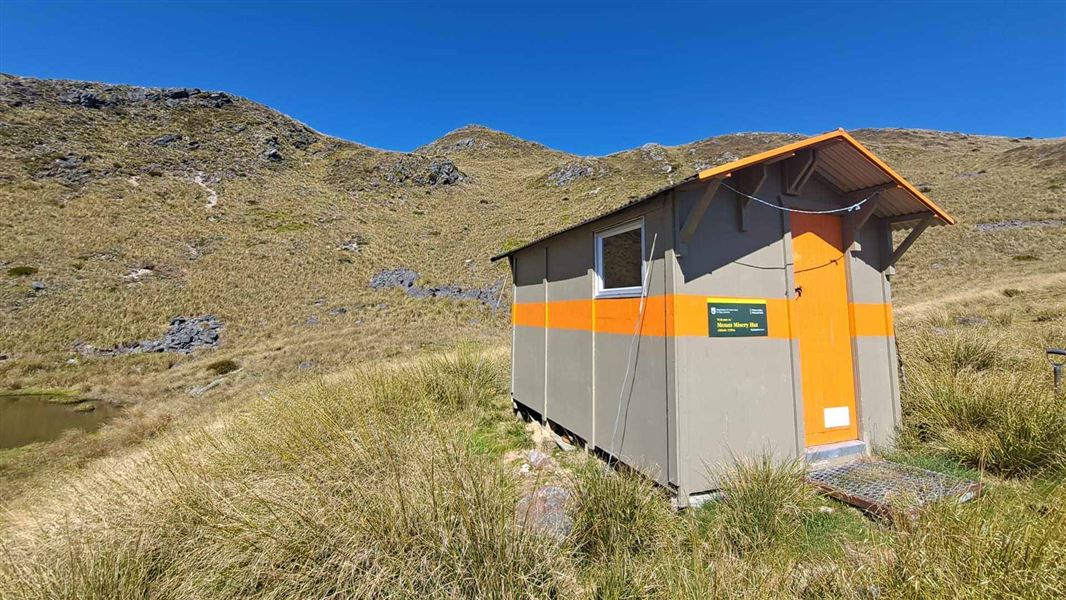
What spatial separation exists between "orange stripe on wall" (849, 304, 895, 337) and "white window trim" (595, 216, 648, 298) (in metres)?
3.16

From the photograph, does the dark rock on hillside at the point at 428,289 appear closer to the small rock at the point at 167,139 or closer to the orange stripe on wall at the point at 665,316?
the orange stripe on wall at the point at 665,316

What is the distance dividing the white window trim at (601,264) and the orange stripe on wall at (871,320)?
3.16 m

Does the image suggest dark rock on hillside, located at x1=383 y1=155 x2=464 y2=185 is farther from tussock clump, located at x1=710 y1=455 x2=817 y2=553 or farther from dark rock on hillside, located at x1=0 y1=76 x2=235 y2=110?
tussock clump, located at x1=710 y1=455 x2=817 y2=553

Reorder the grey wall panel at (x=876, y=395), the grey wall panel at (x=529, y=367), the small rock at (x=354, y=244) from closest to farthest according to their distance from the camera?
the grey wall panel at (x=876, y=395) < the grey wall panel at (x=529, y=367) < the small rock at (x=354, y=244)

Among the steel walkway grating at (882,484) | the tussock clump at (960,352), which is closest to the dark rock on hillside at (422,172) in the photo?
the tussock clump at (960,352)

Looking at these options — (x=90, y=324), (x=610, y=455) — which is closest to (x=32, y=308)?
(x=90, y=324)

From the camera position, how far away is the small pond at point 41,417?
424 inches

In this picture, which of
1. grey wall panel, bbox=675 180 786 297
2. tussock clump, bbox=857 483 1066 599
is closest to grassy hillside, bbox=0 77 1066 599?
tussock clump, bbox=857 483 1066 599

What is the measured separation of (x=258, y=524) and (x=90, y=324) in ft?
85.0

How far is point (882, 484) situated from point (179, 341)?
86.4 feet

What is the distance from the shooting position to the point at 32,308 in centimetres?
2041

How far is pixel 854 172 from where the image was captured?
17.9ft

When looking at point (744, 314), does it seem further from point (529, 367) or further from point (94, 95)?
point (94, 95)

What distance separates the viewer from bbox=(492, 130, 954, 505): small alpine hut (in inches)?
179
